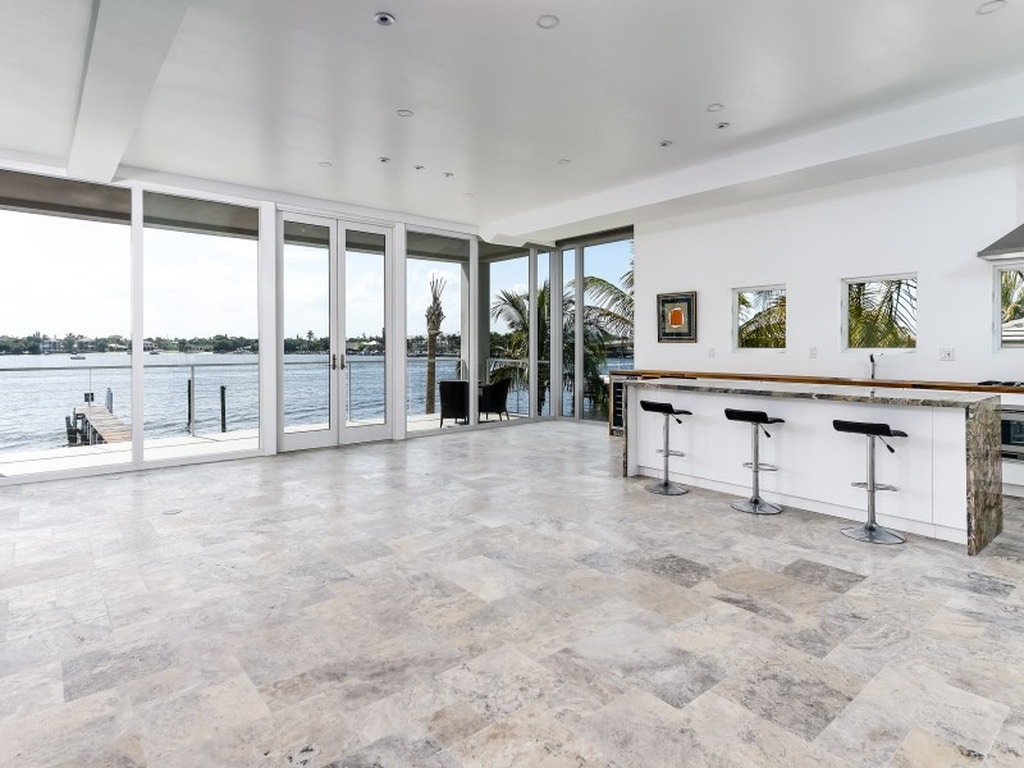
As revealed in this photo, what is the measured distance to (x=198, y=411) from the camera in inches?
287

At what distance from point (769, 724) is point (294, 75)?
176 inches

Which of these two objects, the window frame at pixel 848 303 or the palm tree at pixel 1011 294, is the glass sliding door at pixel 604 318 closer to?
the window frame at pixel 848 303

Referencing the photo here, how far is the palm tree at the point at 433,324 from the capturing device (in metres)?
8.41

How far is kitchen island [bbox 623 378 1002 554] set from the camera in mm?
3746

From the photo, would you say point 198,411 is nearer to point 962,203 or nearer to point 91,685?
point 91,685

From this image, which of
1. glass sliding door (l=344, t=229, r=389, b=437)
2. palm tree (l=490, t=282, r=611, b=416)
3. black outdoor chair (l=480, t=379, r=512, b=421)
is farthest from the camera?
palm tree (l=490, t=282, r=611, b=416)

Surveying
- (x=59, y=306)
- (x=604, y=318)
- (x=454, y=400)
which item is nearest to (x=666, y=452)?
(x=454, y=400)

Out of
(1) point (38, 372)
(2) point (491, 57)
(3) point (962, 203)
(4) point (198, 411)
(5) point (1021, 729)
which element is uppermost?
(2) point (491, 57)

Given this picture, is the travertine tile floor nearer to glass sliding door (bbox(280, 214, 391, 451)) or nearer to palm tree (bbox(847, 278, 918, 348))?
palm tree (bbox(847, 278, 918, 348))

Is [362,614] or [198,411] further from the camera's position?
[198,411]

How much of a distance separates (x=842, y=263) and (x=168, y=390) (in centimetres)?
736

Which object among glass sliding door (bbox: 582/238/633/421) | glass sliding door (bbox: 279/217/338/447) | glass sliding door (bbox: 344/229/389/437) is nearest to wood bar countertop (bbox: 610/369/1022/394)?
glass sliding door (bbox: 582/238/633/421)

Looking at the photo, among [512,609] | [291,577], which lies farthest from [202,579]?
[512,609]

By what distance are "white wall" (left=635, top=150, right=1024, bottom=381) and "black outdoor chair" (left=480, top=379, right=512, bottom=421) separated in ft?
7.82
